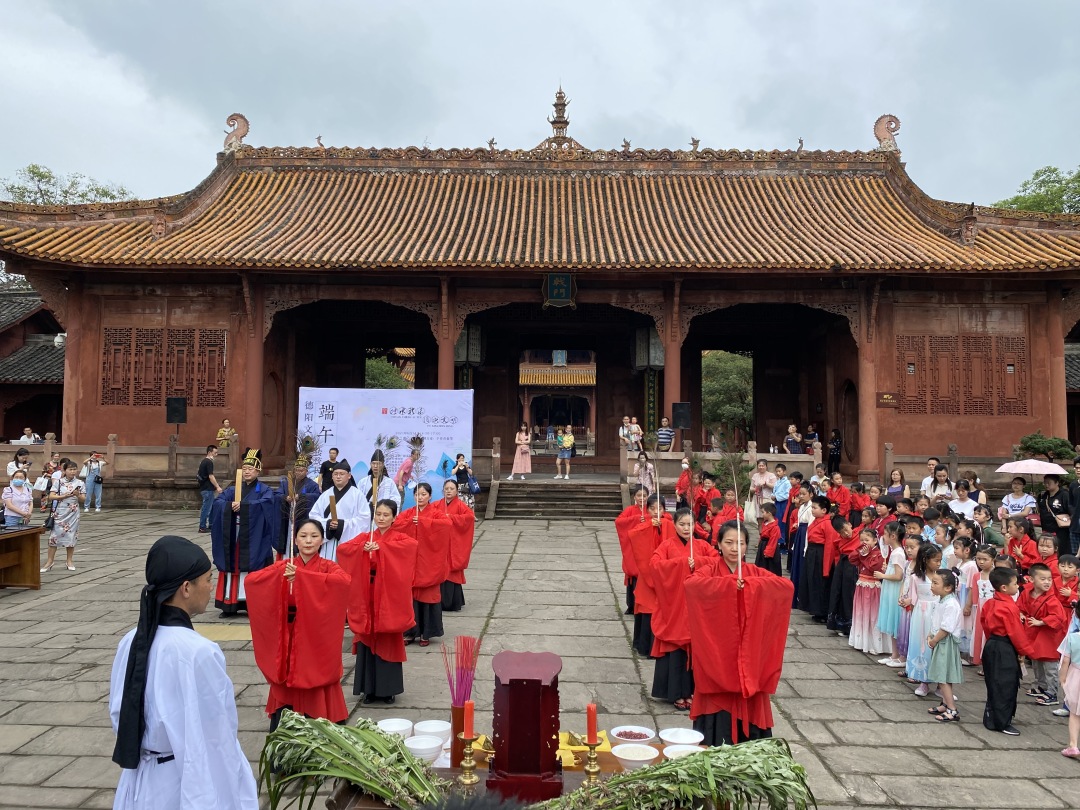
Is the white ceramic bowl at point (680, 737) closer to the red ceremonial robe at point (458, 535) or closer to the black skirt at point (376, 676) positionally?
the black skirt at point (376, 676)

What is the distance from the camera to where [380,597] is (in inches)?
193

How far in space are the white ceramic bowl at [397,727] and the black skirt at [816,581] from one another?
5506mm

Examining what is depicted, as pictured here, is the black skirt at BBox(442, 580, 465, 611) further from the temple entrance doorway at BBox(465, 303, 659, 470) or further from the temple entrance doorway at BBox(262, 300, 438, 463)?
the temple entrance doorway at BBox(465, 303, 659, 470)

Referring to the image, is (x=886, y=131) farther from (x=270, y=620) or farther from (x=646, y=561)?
(x=270, y=620)

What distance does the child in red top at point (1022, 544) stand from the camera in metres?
6.29

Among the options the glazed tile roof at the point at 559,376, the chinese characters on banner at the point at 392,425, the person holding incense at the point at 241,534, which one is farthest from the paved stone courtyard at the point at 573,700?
the glazed tile roof at the point at 559,376

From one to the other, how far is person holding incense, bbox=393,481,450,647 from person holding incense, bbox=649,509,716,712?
7.23 feet

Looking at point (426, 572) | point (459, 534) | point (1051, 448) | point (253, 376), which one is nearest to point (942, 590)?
point (426, 572)

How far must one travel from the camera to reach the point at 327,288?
15.7 m

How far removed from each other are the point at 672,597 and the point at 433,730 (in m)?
2.43

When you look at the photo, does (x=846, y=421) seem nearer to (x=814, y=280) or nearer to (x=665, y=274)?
(x=814, y=280)

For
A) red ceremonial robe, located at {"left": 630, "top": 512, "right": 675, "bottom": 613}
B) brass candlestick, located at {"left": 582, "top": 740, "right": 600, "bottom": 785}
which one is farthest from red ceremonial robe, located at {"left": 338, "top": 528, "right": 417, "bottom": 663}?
brass candlestick, located at {"left": 582, "top": 740, "right": 600, "bottom": 785}

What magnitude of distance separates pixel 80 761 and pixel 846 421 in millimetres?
16632

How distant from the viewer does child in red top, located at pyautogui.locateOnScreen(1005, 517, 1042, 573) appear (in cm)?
629
